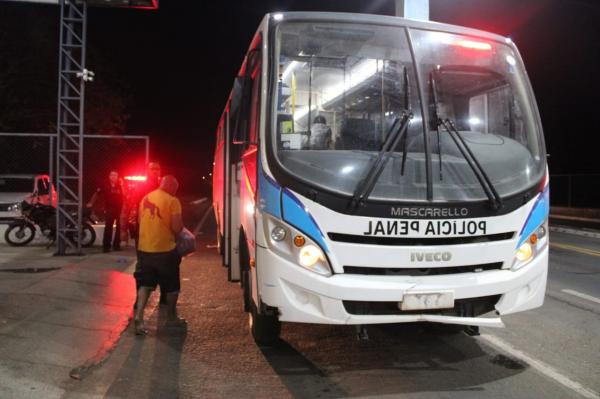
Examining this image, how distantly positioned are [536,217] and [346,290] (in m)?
1.83

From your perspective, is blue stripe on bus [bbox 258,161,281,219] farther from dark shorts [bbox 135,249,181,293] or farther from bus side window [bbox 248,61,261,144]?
dark shorts [bbox 135,249,181,293]

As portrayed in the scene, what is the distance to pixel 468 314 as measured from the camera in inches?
179

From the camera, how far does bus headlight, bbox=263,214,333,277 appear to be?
13.8 ft

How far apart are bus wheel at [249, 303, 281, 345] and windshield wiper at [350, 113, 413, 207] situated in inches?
65.8

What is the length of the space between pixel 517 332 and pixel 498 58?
3.00m

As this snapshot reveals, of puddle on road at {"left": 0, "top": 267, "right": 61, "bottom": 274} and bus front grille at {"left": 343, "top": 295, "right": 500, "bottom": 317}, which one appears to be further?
puddle on road at {"left": 0, "top": 267, "right": 61, "bottom": 274}

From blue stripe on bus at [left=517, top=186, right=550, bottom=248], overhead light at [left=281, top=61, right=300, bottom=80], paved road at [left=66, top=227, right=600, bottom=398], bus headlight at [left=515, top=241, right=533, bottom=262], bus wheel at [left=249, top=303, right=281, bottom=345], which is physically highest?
overhead light at [left=281, top=61, right=300, bottom=80]

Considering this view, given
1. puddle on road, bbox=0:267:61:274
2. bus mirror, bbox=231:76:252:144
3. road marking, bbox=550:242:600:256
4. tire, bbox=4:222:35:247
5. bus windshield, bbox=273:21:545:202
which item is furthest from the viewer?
road marking, bbox=550:242:600:256

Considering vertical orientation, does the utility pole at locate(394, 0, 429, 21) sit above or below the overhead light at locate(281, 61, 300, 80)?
above

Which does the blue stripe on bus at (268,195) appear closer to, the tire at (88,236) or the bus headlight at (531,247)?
the bus headlight at (531,247)

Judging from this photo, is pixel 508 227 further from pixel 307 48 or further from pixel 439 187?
pixel 307 48

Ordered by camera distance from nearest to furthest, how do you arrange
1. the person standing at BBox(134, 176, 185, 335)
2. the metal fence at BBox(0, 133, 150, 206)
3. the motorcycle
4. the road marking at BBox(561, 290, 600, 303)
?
the person standing at BBox(134, 176, 185, 335) < the road marking at BBox(561, 290, 600, 303) < the motorcycle < the metal fence at BBox(0, 133, 150, 206)

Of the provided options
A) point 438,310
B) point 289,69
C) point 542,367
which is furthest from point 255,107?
point 542,367

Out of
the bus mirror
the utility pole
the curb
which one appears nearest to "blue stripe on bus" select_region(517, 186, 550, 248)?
the bus mirror
